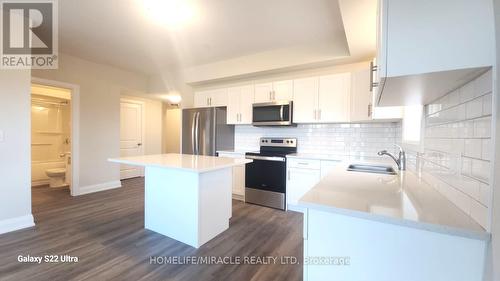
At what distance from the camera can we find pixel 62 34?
303 cm

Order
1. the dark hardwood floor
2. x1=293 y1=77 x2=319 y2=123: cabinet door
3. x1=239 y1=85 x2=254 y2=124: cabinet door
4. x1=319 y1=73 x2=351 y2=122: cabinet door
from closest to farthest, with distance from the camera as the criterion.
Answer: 1. the dark hardwood floor
2. x1=319 y1=73 x2=351 y2=122: cabinet door
3. x1=293 y1=77 x2=319 y2=123: cabinet door
4. x1=239 y1=85 x2=254 y2=124: cabinet door

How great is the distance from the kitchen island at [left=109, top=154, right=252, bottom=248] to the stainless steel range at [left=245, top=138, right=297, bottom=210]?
970 mm

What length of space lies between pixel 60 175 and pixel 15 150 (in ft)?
8.10

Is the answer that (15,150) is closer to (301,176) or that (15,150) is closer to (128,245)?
(128,245)

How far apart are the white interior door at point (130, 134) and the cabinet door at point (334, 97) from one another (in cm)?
475

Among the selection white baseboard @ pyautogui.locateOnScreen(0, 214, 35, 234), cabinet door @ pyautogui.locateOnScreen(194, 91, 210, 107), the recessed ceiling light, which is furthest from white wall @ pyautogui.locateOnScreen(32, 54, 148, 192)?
cabinet door @ pyautogui.locateOnScreen(194, 91, 210, 107)

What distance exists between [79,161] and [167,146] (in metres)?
2.75

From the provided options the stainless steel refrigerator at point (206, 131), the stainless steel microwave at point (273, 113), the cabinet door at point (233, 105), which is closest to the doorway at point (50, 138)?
the stainless steel refrigerator at point (206, 131)

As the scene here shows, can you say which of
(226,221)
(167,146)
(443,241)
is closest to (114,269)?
(226,221)

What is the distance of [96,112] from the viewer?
4215 mm

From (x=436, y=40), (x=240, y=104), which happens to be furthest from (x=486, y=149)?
(x=240, y=104)

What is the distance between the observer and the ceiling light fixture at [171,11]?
7.39ft

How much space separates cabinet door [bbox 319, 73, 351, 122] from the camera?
10.1 feet

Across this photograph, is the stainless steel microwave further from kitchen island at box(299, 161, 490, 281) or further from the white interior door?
the white interior door
